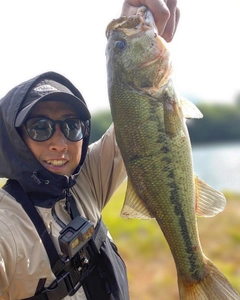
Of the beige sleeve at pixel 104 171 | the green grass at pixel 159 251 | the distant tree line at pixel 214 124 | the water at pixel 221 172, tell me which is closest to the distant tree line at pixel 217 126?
the distant tree line at pixel 214 124

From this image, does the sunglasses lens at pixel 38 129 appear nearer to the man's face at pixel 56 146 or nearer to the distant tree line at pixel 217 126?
the man's face at pixel 56 146

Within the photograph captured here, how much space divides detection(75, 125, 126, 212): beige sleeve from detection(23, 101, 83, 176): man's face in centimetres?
38

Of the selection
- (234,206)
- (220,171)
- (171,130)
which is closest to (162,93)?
(171,130)

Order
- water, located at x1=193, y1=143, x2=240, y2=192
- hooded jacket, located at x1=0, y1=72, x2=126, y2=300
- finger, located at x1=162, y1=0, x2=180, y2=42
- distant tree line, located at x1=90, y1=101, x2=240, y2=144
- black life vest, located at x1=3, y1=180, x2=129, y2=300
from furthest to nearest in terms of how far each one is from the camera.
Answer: distant tree line, located at x1=90, y1=101, x2=240, y2=144 → water, located at x1=193, y1=143, x2=240, y2=192 → finger, located at x1=162, y1=0, x2=180, y2=42 → black life vest, located at x1=3, y1=180, x2=129, y2=300 → hooded jacket, located at x1=0, y1=72, x2=126, y2=300

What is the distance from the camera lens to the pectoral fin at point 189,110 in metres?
3.01

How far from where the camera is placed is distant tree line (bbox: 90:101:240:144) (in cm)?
5981

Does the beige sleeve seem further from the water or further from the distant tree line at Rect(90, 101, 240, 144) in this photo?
the distant tree line at Rect(90, 101, 240, 144)

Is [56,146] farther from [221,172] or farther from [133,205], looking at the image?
[221,172]

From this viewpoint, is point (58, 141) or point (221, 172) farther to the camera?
point (221, 172)

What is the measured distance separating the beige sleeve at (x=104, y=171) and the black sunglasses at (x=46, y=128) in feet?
1.77

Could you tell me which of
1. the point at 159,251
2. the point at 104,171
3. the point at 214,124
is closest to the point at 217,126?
the point at 214,124

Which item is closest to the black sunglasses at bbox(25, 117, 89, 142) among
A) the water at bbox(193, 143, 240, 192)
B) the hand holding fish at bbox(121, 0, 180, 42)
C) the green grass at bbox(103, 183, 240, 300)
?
the hand holding fish at bbox(121, 0, 180, 42)

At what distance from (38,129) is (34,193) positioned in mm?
489

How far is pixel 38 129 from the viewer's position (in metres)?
2.94
